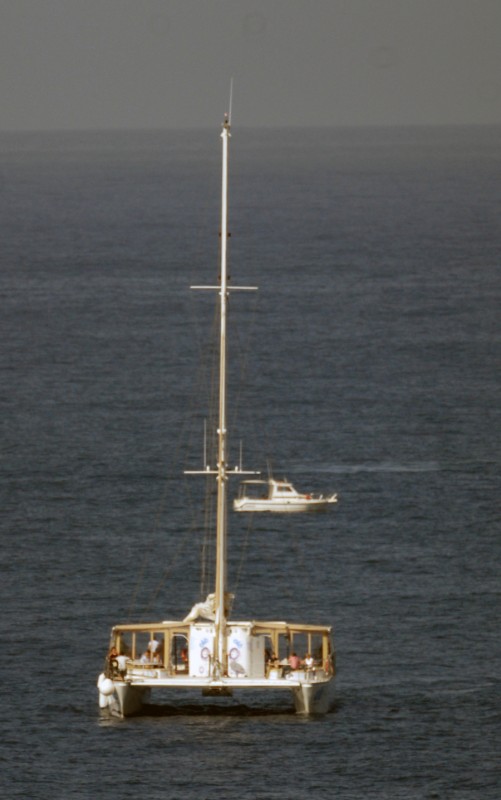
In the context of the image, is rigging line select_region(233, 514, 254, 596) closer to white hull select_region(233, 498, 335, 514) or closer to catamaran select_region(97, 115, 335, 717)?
white hull select_region(233, 498, 335, 514)

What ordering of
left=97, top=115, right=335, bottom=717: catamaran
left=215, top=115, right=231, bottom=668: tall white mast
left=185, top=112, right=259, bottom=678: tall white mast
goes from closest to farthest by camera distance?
left=97, top=115, right=335, bottom=717: catamaran → left=185, top=112, right=259, bottom=678: tall white mast → left=215, top=115, right=231, bottom=668: tall white mast

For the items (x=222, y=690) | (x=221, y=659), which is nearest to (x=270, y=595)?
(x=221, y=659)

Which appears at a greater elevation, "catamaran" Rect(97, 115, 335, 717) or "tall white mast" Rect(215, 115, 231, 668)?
"tall white mast" Rect(215, 115, 231, 668)

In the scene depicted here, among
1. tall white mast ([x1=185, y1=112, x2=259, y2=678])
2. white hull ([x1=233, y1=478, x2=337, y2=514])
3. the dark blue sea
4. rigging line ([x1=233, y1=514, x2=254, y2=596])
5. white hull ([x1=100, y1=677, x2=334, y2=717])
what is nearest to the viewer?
the dark blue sea

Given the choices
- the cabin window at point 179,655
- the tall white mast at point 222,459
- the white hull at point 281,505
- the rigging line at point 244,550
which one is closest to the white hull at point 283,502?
the white hull at point 281,505

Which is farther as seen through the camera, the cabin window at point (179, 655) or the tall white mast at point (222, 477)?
the cabin window at point (179, 655)

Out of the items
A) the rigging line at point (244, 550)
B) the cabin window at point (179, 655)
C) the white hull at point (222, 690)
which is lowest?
the white hull at point (222, 690)

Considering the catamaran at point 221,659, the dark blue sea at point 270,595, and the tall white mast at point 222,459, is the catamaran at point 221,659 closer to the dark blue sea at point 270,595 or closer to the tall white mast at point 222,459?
the tall white mast at point 222,459

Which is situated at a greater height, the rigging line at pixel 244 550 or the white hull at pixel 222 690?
the rigging line at pixel 244 550

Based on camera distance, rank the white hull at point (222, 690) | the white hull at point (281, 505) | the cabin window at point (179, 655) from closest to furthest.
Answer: the white hull at point (222, 690) → the cabin window at point (179, 655) → the white hull at point (281, 505)

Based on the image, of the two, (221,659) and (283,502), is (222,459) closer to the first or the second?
(221,659)

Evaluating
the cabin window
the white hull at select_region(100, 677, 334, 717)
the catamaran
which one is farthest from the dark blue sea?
the cabin window

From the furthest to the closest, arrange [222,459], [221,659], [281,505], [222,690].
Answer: [281,505] < [222,459] < [221,659] < [222,690]

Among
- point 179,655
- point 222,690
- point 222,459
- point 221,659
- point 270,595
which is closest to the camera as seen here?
point 222,690
